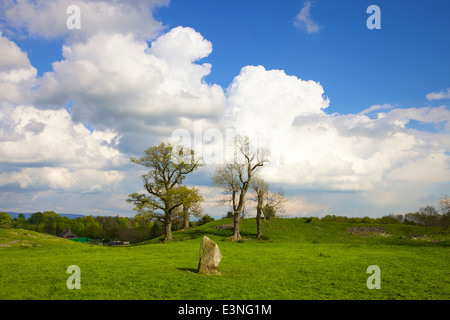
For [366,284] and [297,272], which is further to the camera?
[297,272]

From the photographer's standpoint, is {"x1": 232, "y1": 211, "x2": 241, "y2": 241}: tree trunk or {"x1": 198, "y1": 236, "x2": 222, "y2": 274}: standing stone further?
{"x1": 232, "y1": 211, "x2": 241, "y2": 241}: tree trunk

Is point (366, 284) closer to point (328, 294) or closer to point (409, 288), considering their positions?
point (409, 288)

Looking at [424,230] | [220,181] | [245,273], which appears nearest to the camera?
[245,273]

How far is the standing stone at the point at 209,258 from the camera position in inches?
700

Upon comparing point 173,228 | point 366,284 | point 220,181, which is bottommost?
point 173,228

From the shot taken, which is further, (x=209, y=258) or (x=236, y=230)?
(x=236, y=230)

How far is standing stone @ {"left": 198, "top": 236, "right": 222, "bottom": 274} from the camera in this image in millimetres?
17781

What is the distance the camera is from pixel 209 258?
17.9 meters

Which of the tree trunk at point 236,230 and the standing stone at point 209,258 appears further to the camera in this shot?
the tree trunk at point 236,230

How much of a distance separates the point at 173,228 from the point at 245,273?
53.8 meters

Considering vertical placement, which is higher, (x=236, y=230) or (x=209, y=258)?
(x=209, y=258)

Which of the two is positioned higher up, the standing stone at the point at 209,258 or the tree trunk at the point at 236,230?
the standing stone at the point at 209,258
